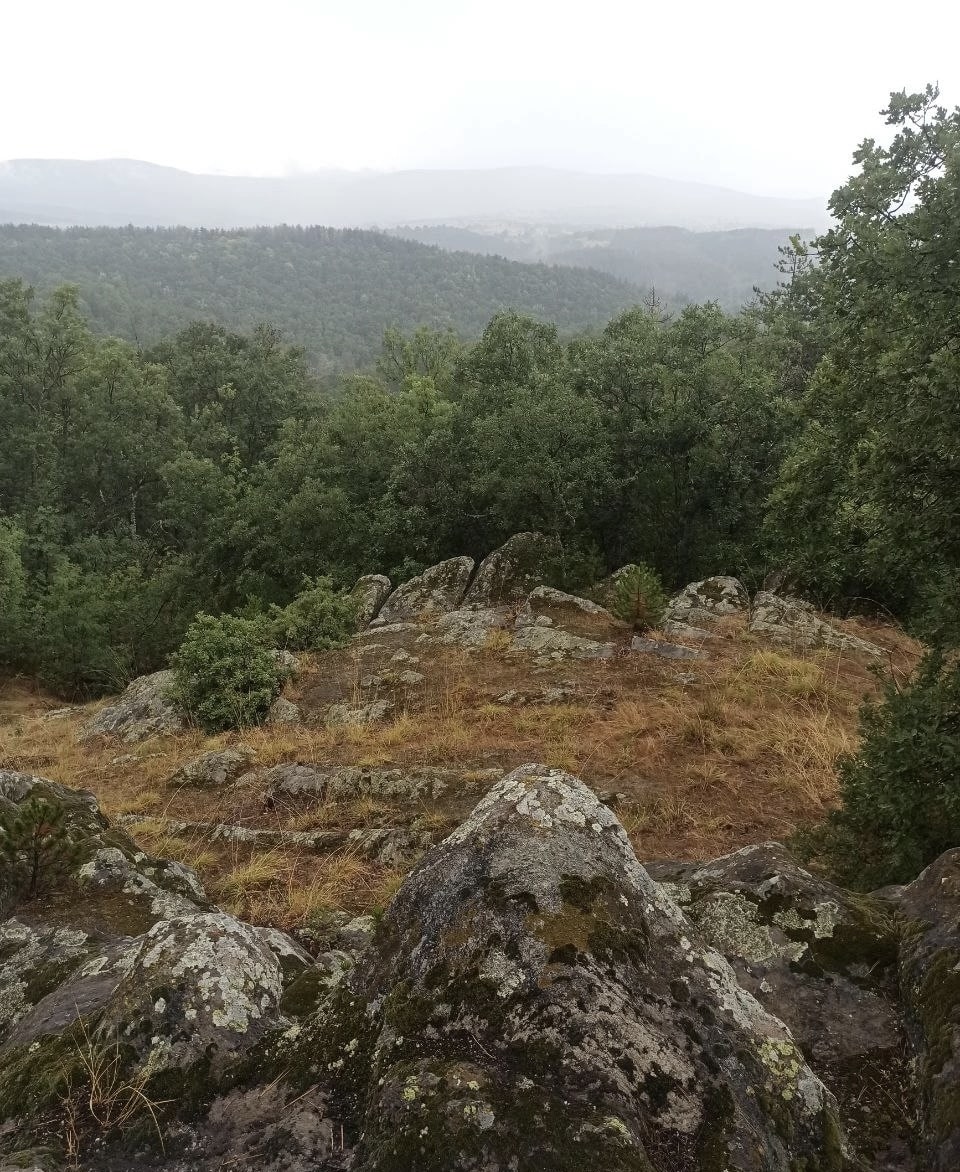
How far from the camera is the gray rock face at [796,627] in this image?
12.0 meters

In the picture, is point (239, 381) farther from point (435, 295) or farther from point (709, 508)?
point (435, 295)

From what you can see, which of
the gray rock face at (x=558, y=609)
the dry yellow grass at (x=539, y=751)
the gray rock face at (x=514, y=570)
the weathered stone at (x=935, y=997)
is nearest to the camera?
the weathered stone at (x=935, y=997)

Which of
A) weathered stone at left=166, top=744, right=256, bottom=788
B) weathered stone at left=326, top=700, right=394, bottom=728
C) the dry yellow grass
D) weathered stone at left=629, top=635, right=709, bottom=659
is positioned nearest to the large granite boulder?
the dry yellow grass

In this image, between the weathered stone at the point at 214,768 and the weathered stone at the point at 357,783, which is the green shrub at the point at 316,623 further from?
the weathered stone at the point at 357,783

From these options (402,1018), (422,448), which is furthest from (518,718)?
(422,448)

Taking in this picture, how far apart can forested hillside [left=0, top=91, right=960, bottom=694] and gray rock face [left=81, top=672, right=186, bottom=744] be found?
21.7 feet

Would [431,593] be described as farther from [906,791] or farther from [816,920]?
[816,920]

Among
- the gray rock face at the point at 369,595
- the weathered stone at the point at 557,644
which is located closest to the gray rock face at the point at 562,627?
the weathered stone at the point at 557,644

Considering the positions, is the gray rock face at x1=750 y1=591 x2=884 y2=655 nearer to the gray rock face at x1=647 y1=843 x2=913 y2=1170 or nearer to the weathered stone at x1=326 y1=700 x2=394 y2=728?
the weathered stone at x1=326 y1=700 x2=394 y2=728

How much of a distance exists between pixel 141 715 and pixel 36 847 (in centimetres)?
977

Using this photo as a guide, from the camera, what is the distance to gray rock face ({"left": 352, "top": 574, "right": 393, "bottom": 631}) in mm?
18125

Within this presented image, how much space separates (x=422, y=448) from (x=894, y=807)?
60.7ft

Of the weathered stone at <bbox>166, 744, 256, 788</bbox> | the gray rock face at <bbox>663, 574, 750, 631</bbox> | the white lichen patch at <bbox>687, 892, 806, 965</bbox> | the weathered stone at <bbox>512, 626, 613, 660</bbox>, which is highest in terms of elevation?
the white lichen patch at <bbox>687, 892, 806, 965</bbox>

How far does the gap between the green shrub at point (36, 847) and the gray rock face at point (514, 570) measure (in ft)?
41.2
